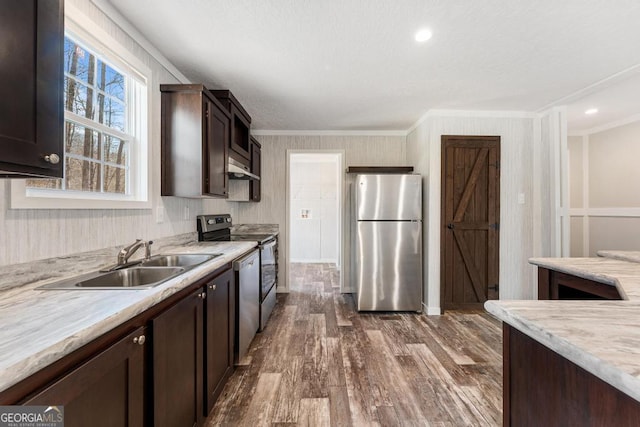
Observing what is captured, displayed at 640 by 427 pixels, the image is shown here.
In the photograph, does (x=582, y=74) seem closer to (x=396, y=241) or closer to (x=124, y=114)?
(x=396, y=241)

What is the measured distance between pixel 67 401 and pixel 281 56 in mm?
2306

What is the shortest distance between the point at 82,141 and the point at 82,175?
0.19 metres

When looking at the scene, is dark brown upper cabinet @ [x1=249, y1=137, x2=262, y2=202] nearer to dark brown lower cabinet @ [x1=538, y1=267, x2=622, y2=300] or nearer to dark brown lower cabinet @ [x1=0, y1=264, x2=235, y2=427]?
dark brown lower cabinet @ [x1=0, y1=264, x2=235, y2=427]

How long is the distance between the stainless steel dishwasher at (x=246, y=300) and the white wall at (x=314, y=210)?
399 cm

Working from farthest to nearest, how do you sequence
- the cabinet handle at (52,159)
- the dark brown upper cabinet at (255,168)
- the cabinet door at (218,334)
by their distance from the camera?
the dark brown upper cabinet at (255,168) < the cabinet door at (218,334) < the cabinet handle at (52,159)

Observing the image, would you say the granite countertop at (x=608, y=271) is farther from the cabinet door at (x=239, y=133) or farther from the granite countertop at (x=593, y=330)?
the cabinet door at (x=239, y=133)

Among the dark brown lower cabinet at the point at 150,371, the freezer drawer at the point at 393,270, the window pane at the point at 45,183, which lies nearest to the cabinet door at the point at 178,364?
the dark brown lower cabinet at the point at 150,371

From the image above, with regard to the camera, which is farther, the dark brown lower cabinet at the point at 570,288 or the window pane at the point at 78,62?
the window pane at the point at 78,62

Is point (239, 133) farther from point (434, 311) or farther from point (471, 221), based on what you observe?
point (434, 311)

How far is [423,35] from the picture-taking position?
1.95 m

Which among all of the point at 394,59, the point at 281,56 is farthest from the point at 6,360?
the point at 394,59

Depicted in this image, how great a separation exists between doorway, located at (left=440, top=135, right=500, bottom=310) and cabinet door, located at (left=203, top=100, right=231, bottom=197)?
8.17ft

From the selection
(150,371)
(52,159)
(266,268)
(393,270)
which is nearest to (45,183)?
(52,159)

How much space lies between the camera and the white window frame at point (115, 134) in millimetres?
1260
